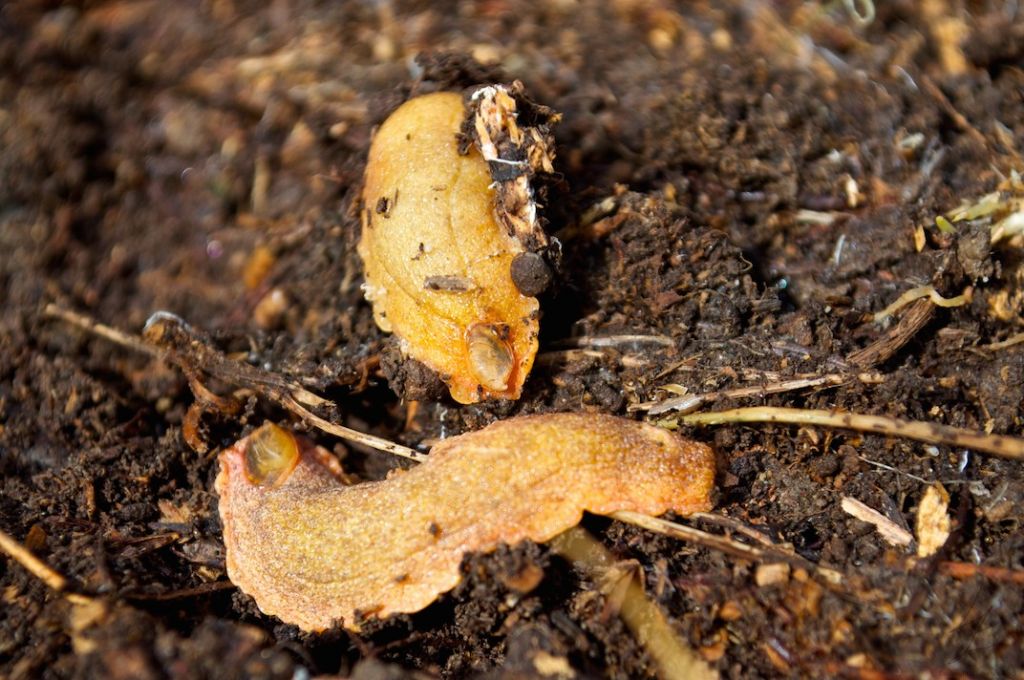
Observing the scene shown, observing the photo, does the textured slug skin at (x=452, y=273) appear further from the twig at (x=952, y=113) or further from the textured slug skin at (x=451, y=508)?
the twig at (x=952, y=113)

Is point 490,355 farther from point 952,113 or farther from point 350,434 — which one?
point 952,113

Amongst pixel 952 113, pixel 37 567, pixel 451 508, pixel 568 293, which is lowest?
pixel 37 567

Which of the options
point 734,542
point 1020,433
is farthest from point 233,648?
point 1020,433

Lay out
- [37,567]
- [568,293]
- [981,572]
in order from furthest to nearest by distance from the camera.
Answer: [568,293], [37,567], [981,572]

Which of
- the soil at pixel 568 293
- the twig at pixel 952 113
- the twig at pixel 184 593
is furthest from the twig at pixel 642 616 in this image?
the twig at pixel 952 113

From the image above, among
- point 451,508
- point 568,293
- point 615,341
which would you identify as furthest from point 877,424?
point 451,508
